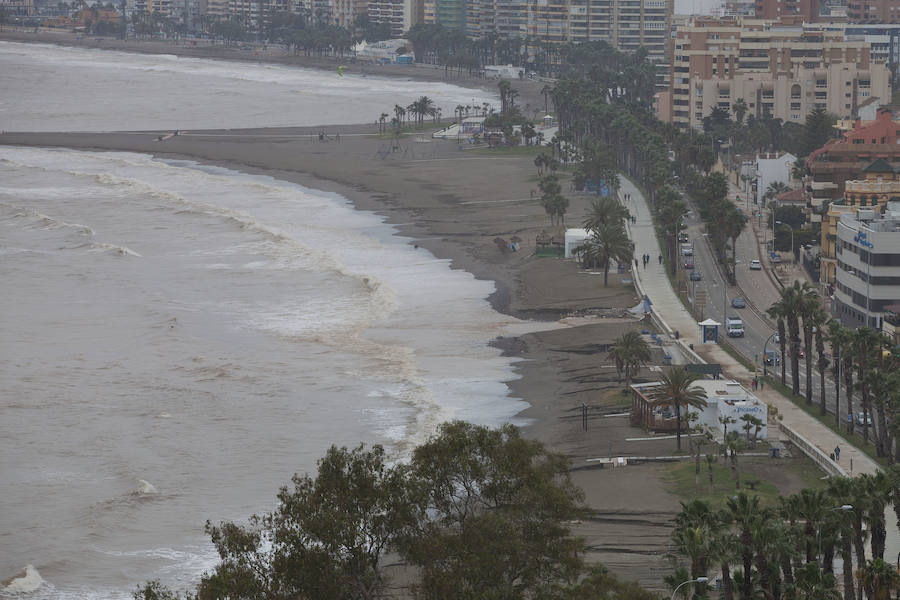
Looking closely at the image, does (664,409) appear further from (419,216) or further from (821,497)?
(419,216)

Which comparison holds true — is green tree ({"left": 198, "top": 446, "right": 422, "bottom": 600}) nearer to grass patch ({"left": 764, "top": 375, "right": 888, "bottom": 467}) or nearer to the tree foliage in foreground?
the tree foliage in foreground

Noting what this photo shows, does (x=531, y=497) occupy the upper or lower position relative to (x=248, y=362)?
upper

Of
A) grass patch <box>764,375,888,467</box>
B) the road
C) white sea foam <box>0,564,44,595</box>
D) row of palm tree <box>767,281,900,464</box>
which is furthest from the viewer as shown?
the road

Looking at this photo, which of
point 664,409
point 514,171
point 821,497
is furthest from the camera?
point 514,171

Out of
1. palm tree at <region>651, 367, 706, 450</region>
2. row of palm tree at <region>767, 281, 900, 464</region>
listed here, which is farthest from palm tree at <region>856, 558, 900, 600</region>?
palm tree at <region>651, 367, 706, 450</region>

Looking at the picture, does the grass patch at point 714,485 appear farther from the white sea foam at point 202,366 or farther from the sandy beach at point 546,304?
the white sea foam at point 202,366

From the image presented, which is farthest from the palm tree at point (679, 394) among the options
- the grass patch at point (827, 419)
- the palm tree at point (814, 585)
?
the palm tree at point (814, 585)

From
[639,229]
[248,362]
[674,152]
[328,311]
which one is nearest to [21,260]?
[328,311]
